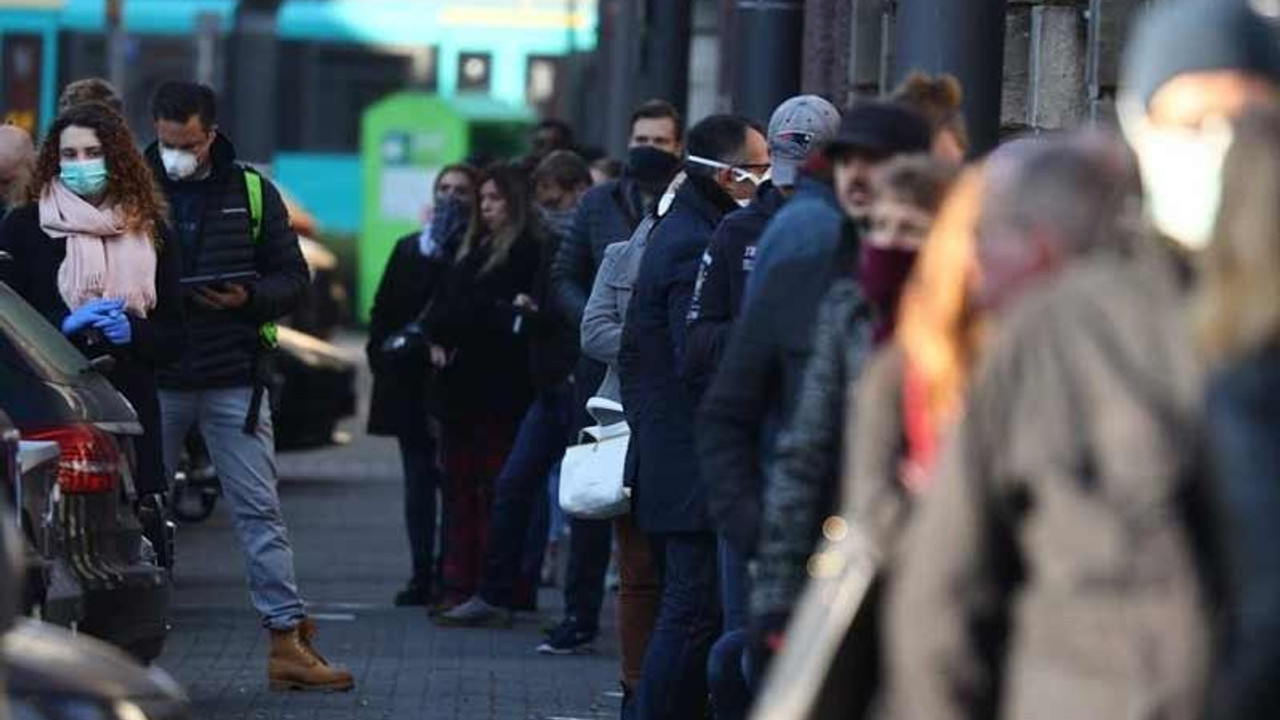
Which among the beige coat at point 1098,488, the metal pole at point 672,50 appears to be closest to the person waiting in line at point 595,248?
the metal pole at point 672,50

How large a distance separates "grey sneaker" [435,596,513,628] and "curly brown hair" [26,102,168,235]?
146 inches

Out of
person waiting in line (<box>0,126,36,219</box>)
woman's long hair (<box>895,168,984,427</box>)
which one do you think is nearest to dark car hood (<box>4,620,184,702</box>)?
woman's long hair (<box>895,168,984,427</box>)

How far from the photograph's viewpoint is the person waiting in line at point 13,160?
12273mm

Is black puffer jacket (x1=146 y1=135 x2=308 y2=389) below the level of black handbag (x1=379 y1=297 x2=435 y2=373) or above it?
above

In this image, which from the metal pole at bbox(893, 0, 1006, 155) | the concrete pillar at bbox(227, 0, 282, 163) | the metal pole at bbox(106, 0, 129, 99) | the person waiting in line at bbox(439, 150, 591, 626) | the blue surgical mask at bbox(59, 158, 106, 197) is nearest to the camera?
the metal pole at bbox(893, 0, 1006, 155)

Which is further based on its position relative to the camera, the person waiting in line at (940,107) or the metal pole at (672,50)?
the metal pole at (672,50)

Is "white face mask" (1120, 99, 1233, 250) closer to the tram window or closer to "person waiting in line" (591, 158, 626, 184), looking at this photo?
"person waiting in line" (591, 158, 626, 184)

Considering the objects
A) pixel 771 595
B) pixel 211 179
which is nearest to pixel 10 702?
pixel 771 595

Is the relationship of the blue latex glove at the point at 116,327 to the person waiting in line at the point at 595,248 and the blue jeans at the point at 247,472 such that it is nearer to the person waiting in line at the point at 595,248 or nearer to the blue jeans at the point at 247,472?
the blue jeans at the point at 247,472

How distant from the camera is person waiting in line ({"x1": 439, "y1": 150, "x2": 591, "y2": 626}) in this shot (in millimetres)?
13977

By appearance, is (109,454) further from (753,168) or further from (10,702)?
(10,702)

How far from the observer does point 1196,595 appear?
4.66 m

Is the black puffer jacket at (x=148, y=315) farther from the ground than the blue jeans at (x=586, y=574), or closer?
farther from the ground

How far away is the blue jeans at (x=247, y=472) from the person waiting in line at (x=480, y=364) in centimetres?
313
